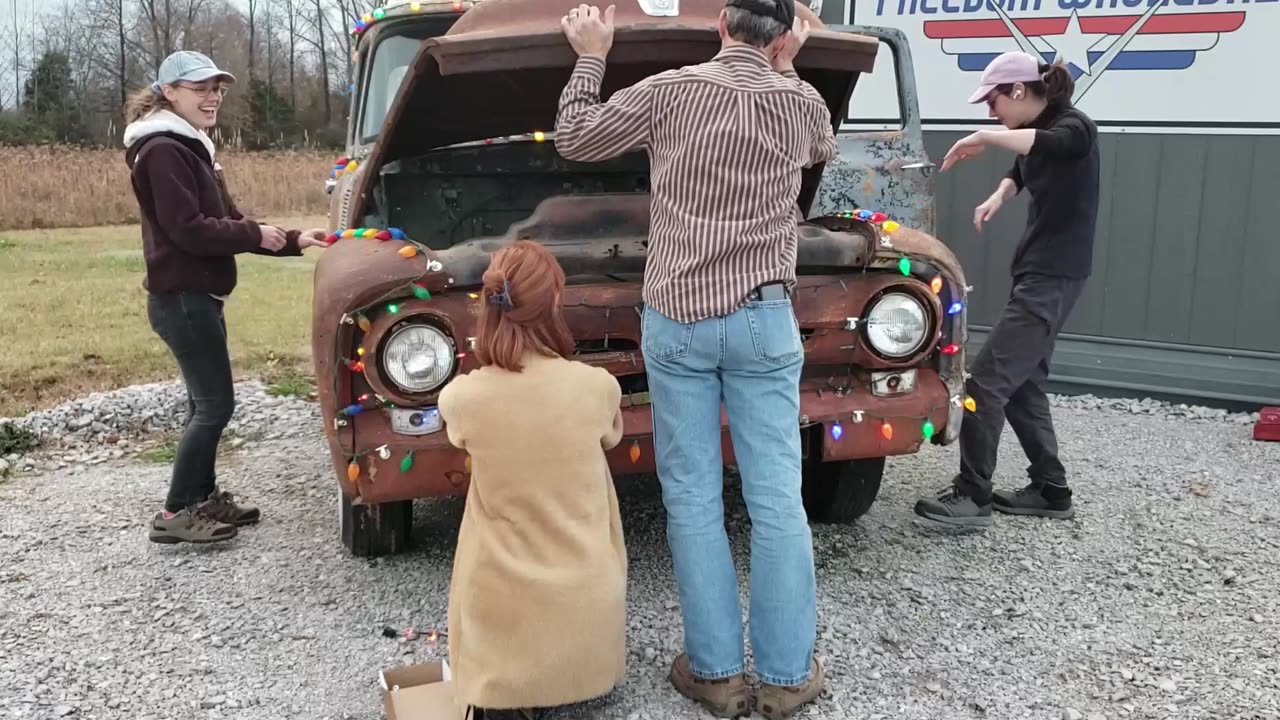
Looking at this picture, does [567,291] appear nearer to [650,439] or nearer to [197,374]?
[650,439]

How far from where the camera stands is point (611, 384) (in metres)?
2.70

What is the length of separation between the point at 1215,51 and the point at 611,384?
17.0 ft

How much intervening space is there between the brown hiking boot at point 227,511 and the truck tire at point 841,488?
7.49 ft

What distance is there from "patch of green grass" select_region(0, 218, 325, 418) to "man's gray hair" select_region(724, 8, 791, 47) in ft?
15.2

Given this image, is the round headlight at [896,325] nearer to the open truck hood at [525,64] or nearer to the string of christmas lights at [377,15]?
the open truck hood at [525,64]

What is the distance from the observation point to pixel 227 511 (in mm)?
4242

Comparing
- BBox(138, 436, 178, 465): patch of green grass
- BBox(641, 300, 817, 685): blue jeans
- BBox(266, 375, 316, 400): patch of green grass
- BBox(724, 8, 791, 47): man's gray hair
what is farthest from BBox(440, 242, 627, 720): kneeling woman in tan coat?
BBox(266, 375, 316, 400): patch of green grass

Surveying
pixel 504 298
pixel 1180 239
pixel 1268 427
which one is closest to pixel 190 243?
pixel 504 298

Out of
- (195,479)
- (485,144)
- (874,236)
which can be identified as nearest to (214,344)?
(195,479)

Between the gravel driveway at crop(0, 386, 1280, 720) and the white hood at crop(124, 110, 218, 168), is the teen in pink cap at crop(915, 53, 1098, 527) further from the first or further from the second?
the white hood at crop(124, 110, 218, 168)

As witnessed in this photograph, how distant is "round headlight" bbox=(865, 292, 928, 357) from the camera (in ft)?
11.0

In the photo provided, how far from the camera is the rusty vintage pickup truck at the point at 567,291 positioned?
9.94 ft

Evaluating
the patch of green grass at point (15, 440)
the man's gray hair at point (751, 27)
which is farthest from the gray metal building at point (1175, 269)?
the patch of green grass at point (15, 440)

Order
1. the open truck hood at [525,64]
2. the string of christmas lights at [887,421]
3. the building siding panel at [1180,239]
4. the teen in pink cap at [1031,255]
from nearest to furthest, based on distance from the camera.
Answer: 1. the open truck hood at [525,64]
2. the string of christmas lights at [887,421]
3. the teen in pink cap at [1031,255]
4. the building siding panel at [1180,239]
